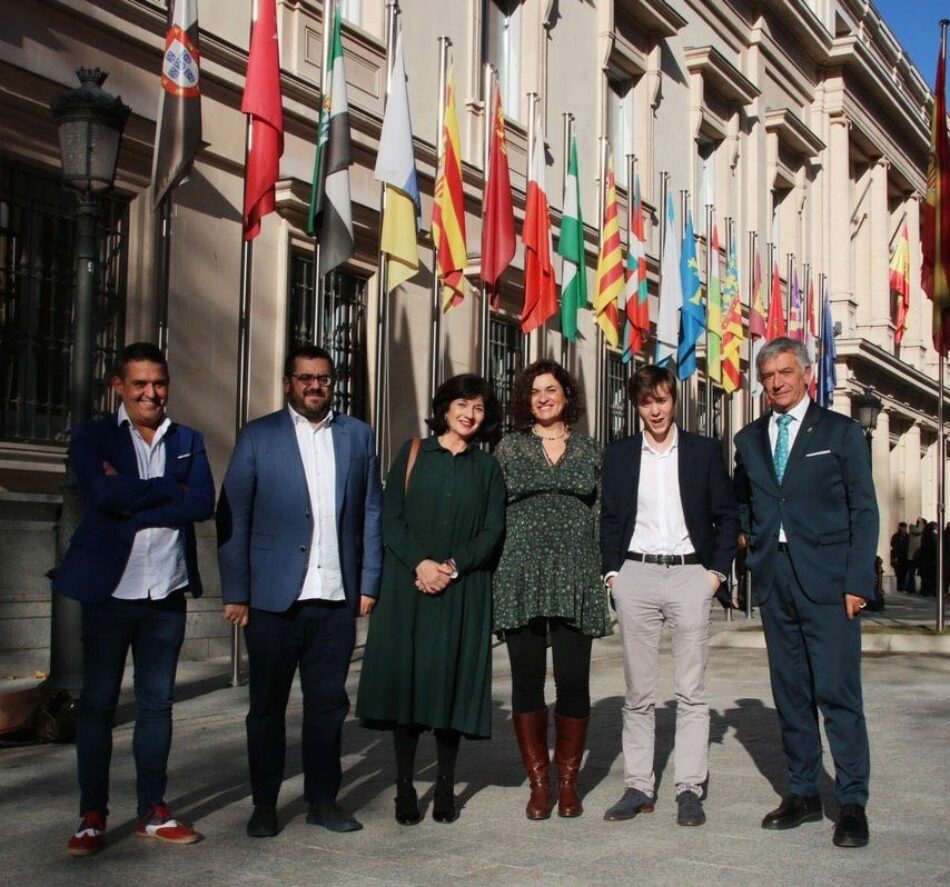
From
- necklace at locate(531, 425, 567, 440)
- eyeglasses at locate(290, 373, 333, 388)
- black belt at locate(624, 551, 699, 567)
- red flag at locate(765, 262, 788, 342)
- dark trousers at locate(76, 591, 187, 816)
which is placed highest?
red flag at locate(765, 262, 788, 342)

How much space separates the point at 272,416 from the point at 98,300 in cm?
692

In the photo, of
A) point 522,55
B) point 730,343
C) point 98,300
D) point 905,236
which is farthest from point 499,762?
point 905,236

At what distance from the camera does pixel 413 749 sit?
18.5 feet

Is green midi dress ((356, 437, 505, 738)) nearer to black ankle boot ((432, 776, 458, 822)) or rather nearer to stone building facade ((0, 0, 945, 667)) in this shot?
black ankle boot ((432, 776, 458, 822))

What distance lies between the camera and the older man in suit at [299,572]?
5.36 m

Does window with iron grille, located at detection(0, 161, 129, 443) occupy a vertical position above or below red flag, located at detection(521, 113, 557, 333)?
below

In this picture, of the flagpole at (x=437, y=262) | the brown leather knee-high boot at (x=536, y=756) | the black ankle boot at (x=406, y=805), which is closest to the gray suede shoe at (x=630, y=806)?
the brown leather knee-high boot at (x=536, y=756)

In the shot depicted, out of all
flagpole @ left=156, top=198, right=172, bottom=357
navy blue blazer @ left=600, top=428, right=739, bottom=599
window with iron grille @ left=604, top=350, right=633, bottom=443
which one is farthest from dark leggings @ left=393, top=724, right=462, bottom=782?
window with iron grille @ left=604, top=350, right=633, bottom=443

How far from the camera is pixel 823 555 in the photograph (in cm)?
556

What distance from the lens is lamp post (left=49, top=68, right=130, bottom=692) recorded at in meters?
8.28

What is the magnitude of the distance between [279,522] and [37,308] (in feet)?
21.7

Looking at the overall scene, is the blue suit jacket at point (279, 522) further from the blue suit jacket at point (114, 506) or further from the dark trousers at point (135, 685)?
the dark trousers at point (135, 685)

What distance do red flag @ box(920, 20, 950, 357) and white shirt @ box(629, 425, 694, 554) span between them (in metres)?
10.6

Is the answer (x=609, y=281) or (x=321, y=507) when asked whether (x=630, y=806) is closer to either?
(x=321, y=507)
